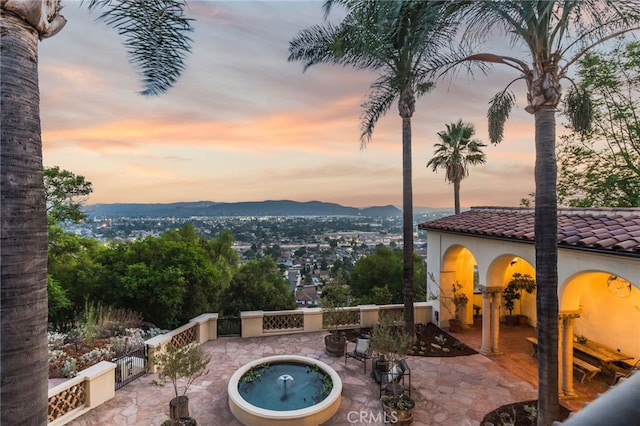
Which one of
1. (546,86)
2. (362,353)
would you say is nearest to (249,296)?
(362,353)

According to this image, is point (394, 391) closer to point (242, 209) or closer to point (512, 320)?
point (512, 320)

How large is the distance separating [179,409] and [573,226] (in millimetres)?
11732

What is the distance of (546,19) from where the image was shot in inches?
229

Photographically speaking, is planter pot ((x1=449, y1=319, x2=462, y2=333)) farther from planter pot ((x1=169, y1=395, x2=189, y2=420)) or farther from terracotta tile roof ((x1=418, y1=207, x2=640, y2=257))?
planter pot ((x1=169, y1=395, x2=189, y2=420))

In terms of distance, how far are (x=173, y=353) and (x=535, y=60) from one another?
1046 centimetres

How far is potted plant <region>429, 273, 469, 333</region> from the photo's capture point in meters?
13.8

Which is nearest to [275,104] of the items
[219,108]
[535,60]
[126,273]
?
[219,108]

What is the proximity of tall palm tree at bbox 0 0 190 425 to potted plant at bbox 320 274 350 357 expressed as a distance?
936cm

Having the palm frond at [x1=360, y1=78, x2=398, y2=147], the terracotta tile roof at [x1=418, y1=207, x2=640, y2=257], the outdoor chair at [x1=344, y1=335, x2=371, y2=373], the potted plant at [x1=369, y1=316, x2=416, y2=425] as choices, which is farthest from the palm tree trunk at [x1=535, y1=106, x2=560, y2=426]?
the palm frond at [x1=360, y1=78, x2=398, y2=147]

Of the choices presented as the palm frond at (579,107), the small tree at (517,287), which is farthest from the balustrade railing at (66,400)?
the small tree at (517,287)

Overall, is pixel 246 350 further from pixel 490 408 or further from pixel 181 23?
pixel 181 23

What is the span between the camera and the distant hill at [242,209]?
40.3 m

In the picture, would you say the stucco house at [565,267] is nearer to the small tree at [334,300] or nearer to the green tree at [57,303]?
the small tree at [334,300]
